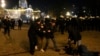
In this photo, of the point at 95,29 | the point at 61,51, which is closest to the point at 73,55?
the point at 61,51

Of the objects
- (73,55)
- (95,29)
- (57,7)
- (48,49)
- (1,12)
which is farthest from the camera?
(1,12)

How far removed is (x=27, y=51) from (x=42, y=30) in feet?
4.81

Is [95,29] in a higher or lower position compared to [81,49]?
lower

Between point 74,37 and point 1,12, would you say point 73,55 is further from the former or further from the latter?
point 1,12

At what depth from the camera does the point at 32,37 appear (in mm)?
16469

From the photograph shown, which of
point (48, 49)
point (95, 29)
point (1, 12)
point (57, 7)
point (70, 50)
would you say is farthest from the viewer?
point (1, 12)

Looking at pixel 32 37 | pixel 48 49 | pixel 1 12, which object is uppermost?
pixel 32 37

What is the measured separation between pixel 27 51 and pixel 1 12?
8917 cm

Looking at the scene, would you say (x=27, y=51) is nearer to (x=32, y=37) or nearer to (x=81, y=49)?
(x=32, y=37)

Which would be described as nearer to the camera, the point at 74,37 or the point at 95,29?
the point at 74,37

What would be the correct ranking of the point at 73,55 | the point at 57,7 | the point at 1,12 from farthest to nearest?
the point at 1,12
the point at 57,7
the point at 73,55

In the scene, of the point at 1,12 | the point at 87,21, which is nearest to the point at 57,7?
the point at 87,21

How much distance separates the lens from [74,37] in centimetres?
1656

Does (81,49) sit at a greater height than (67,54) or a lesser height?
greater
